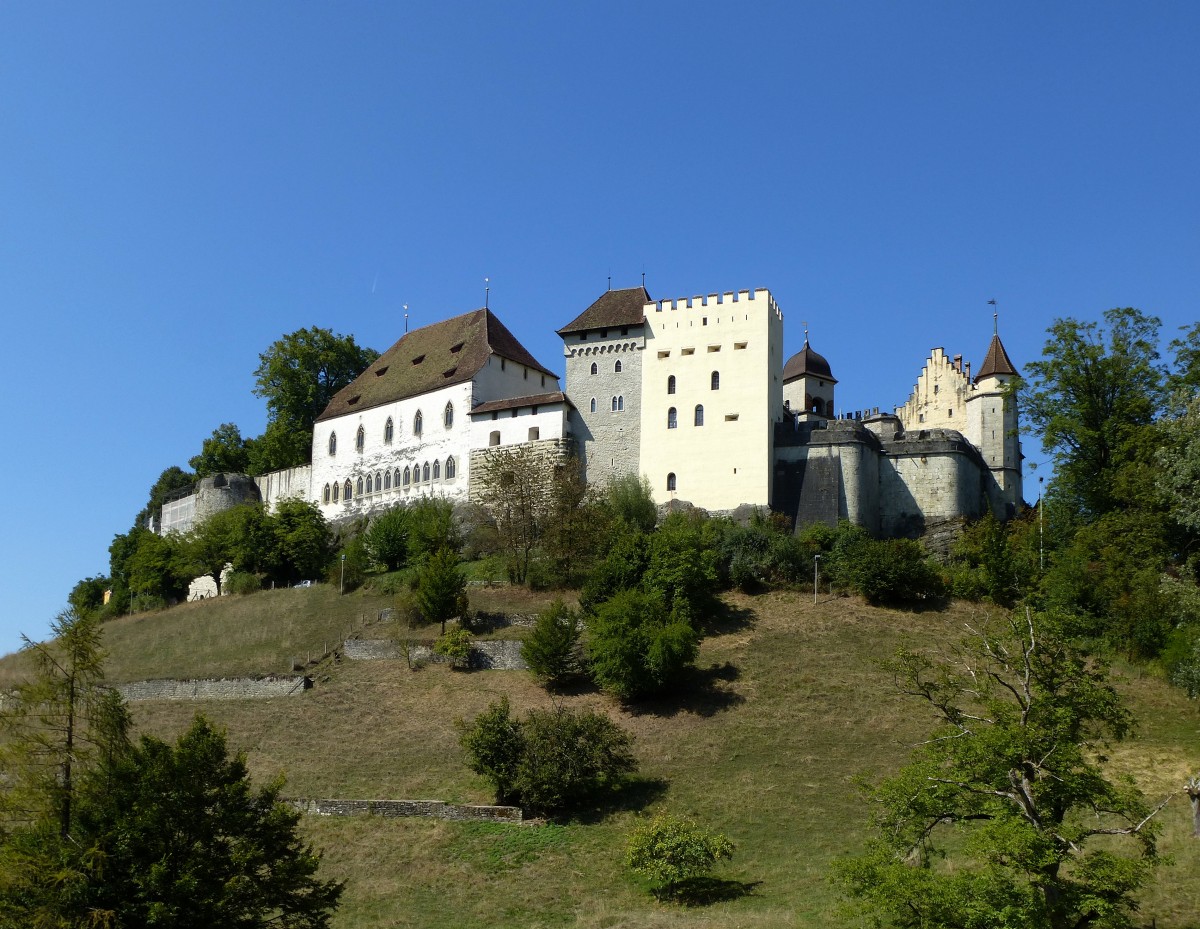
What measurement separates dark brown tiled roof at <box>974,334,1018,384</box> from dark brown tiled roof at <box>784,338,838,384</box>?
761cm

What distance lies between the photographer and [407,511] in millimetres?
58312

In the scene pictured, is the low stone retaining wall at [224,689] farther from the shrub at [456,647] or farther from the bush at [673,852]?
the bush at [673,852]

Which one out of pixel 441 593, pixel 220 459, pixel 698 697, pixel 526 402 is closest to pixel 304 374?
pixel 220 459

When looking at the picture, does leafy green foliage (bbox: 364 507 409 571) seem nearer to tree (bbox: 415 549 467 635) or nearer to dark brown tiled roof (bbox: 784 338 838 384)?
tree (bbox: 415 549 467 635)

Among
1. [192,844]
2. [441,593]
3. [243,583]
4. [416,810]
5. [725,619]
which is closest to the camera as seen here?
[192,844]

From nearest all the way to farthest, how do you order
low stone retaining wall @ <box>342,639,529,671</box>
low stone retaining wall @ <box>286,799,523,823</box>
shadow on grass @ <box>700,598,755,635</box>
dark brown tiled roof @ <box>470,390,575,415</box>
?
low stone retaining wall @ <box>286,799,523,823</box>
low stone retaining wall @ <box>342,639,529,671</box>
shadow on grass @ <box>700,598,755,635</box>
dark brown tiled roof @ <box>470,390,575,415</box>

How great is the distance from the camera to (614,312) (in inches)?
2307

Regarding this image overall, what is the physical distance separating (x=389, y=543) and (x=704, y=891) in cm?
3174

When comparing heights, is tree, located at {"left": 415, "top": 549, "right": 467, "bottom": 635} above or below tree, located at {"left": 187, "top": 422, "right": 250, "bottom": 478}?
below

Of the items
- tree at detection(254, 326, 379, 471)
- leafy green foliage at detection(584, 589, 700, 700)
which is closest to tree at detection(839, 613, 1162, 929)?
leafy green foliage at detection(584, 589, 700, 700)

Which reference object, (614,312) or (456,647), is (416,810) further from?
(614,312)

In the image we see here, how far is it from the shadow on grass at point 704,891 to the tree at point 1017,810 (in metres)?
4.42

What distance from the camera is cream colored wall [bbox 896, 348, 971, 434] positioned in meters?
62.6

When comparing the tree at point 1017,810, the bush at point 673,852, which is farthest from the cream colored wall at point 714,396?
the tree at point 1017,810
